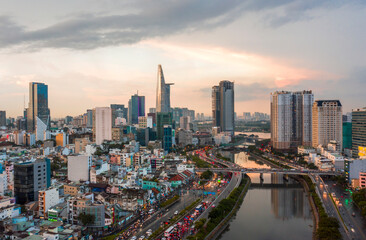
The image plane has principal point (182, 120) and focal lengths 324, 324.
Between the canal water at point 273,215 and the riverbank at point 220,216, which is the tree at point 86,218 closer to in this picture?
the riverbank at point 220,216

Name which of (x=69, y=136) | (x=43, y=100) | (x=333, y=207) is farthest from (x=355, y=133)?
(x=43, y=100)

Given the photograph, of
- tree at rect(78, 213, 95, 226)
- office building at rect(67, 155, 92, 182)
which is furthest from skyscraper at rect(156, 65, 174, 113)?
tree at rect(78, 213, 95, 226)

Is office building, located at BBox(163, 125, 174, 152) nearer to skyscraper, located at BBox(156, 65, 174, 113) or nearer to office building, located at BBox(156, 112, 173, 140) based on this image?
office building, located at BBox(156, 112, 173, 140)

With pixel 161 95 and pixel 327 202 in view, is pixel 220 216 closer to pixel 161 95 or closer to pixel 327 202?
pixel 327 202

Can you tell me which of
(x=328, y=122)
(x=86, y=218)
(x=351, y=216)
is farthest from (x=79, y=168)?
(x=328, y=122)

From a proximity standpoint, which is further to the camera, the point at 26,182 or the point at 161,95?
the point at 161,95

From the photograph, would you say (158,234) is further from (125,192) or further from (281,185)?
(281,185)
